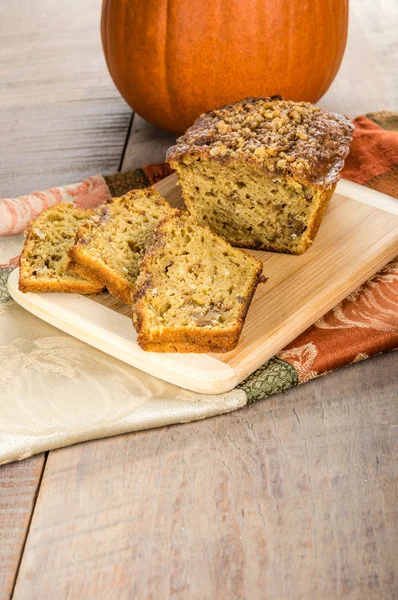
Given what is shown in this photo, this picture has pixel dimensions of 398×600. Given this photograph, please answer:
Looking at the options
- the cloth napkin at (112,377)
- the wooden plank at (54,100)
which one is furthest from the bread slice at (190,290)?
the wooden plank at (54,100)

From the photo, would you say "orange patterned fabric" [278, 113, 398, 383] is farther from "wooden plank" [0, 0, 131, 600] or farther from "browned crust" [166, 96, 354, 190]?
"wooden plank" [0, 0, 131, 600]

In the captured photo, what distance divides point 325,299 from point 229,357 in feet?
1.56

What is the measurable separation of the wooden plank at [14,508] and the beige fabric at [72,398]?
0.13 ft

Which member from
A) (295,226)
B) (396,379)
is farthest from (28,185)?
(396,379)

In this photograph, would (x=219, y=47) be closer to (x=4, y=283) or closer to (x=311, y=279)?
(x=311, y=279)

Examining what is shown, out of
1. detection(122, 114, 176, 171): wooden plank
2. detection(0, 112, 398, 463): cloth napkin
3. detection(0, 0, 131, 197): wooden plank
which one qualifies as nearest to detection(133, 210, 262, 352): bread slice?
detection(0, 112, 398, 463): cloth napkin

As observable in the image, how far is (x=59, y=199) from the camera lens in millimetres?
3617

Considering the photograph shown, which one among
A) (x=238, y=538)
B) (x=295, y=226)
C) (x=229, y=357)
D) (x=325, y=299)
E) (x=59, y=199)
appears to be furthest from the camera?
(x=59, y=199)

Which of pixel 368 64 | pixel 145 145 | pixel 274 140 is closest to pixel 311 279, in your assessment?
pixel 274 140

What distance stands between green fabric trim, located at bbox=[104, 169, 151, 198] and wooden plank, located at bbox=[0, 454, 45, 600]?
1.53 m

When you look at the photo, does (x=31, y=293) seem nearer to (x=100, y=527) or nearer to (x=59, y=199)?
(x=59, y=199)

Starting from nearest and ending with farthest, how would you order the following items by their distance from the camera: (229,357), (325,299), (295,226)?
(229,357), (325,299), (295,226)

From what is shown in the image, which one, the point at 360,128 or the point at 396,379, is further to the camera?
the point at 360,128

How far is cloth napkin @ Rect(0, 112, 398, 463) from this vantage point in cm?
254
